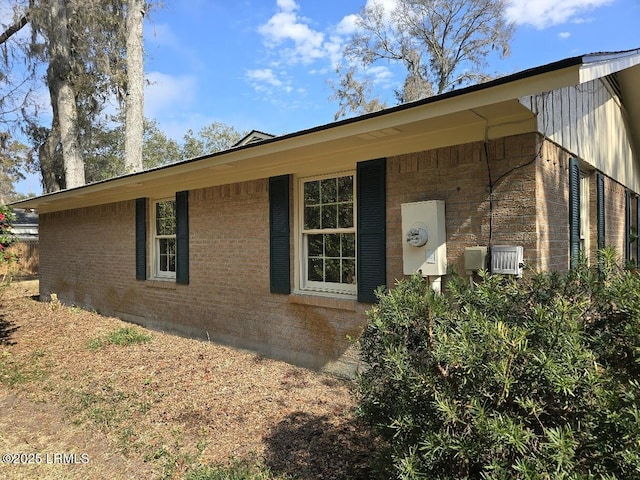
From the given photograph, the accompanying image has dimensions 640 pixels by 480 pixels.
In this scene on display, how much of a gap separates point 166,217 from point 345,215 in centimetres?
446

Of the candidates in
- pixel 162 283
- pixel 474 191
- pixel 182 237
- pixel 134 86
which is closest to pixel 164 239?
pixel 162 283

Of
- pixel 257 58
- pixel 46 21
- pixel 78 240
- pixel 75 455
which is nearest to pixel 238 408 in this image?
pixel 75 455

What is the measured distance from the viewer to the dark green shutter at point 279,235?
5.89 meters

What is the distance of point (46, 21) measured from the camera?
1645 centimetres

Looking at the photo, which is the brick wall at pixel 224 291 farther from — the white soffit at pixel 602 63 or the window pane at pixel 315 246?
the white soffit at pixel 602 63

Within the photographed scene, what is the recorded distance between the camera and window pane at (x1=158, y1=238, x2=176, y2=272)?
841 cm

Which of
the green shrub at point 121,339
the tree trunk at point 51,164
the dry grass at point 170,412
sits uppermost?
the tree trunk at point 51,164

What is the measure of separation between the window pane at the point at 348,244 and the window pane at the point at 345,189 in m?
0.46

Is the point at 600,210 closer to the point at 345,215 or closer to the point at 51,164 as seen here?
the point at 345,215

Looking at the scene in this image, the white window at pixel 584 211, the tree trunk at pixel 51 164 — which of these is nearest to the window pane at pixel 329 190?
the white window at pixel 584 211

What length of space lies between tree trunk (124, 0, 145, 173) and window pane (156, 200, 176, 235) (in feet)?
25.5

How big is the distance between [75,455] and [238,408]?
1.44 metres

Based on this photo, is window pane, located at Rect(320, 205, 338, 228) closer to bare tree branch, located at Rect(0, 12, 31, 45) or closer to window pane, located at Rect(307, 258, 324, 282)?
window pane, located at Rect(307, 258, 324, 282)

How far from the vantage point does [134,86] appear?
1566cm
